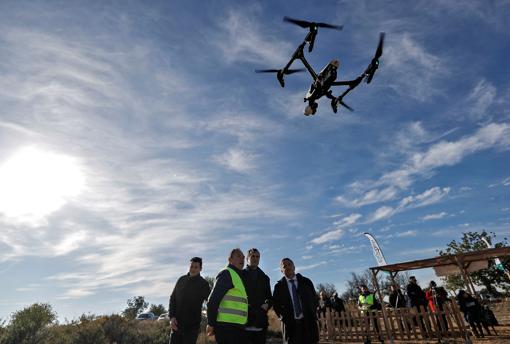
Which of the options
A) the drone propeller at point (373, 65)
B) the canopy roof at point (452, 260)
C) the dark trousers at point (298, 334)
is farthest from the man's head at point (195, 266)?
the canopy roof at point (452, 260)

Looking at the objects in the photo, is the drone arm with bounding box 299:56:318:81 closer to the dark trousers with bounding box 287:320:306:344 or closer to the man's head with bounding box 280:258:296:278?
the man's head with bounding box 280:258:296:278

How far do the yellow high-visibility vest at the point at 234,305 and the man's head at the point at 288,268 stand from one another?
4.14ft

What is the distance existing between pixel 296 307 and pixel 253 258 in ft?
3.41

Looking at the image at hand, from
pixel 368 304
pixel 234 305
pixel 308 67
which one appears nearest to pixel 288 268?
pixel 234 305

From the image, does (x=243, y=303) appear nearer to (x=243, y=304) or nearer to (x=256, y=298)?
(x=243, y=304)

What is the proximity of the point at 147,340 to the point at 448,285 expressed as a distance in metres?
45.3

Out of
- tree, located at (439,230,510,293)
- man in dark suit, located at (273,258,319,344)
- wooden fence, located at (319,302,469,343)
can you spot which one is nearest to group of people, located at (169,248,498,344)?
man in dark suit, located at (273,258,319,344)

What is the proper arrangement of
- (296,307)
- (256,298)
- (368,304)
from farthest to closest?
(368,304) < (296,307) < (256,298)

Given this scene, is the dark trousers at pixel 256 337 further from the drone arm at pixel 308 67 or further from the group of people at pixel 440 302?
the group of people at pixel 440 302

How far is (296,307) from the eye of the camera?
4500mm

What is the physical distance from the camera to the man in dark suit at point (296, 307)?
4.38 m

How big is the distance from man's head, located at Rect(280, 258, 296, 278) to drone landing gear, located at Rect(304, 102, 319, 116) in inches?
185

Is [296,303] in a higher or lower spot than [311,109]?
lower

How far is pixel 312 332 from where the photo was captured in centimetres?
439
